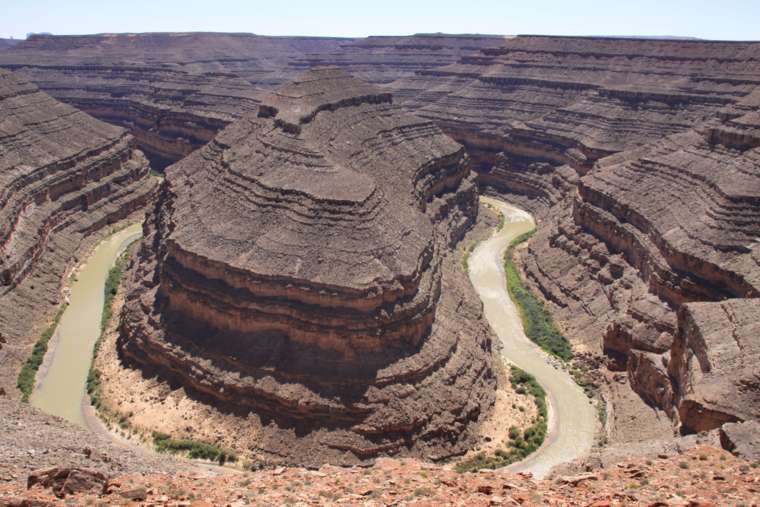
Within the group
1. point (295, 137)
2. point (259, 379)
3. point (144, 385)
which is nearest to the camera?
point (259, 379)

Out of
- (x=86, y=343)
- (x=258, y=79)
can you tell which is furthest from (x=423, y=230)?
(x=258, y=79)

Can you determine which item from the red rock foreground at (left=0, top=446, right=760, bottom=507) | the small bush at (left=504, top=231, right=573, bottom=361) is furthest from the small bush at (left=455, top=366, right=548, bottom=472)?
the red rock foreground at (left=0, top=446, right=760, bottom=507)

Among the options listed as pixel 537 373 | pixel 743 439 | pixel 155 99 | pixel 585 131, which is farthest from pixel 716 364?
pixel 155 99

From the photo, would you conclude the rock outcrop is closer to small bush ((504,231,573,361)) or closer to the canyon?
the canyon

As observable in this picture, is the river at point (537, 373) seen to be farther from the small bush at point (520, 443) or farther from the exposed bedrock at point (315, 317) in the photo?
the exposed bedrock at point (315, 317)

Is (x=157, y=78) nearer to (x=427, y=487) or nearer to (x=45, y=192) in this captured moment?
(x=45, y=192)

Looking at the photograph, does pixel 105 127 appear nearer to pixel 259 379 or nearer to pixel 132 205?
pixel 132 205

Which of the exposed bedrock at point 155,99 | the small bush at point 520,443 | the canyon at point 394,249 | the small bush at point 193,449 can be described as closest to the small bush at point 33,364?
the canyon at point 394,249
